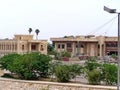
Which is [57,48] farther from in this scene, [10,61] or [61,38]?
[10,61]

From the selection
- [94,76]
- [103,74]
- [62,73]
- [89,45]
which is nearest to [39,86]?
[62,73]

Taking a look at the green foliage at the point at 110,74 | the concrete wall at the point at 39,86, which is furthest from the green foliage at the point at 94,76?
the concrete wall at the point at 39,86

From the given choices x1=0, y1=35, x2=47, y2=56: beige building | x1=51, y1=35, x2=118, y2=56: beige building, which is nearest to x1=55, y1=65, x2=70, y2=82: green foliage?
x1=0, y1=35, x2=47, y2=56: beige building

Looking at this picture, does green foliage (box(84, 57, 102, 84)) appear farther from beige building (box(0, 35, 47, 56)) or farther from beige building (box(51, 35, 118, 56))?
beige building (box(51, 35, 118, 56))

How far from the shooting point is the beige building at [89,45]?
104375mm

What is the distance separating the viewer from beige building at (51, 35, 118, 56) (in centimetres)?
10438

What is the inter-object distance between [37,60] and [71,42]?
7011 cm

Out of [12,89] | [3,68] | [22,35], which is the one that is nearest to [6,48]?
[22,35]

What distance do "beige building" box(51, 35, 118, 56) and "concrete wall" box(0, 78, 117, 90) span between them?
67688 mm

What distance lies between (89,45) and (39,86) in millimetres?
73290

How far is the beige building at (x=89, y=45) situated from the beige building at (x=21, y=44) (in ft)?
49.2

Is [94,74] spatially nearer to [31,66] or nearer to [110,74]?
[110,74]

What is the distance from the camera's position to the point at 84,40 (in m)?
104

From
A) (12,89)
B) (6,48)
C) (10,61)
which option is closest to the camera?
(12,89)
